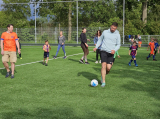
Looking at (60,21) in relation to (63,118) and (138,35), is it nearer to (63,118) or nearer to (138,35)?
(138,35)

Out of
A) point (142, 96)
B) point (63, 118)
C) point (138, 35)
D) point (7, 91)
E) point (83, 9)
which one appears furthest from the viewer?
point (83, 9)

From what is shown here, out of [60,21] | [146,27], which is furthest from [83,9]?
[146,27]

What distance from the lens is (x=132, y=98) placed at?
5.97m

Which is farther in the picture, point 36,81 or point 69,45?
point 69,45

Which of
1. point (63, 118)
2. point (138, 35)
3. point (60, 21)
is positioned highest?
point (60, 21)

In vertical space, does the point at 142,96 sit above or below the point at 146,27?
below

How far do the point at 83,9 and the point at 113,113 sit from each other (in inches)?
1573

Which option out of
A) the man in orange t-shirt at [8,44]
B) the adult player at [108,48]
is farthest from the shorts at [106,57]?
the man in orange t-shirt at [8,44]

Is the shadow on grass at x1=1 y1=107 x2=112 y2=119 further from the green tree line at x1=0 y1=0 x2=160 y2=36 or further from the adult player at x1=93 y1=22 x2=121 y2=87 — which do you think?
the green tree line at x1=0 y1=0 x2=160 y2=36

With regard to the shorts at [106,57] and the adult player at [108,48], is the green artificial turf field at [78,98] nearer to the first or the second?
the adult player at [108,48]

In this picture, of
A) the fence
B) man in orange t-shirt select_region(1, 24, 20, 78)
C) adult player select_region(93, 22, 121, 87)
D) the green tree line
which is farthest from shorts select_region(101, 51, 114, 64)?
the fence

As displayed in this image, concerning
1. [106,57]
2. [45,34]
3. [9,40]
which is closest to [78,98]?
[106,57]

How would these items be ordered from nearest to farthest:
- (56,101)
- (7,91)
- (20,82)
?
(56,101), (7,91), (20,82)

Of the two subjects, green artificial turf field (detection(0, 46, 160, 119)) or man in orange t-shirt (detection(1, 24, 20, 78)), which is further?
man in orange t-shirt (detection(1, 24, 20, 78))
